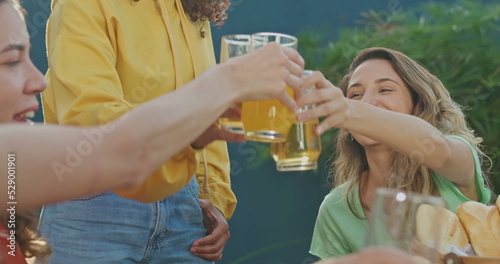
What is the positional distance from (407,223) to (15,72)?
853 mm

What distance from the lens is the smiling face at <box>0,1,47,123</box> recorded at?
4.79 ft

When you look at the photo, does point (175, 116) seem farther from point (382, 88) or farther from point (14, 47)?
point (382, 88)

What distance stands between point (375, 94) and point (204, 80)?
128cm

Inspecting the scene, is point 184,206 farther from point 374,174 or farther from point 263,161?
point 263,161

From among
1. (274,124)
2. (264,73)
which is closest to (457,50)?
(274,124)

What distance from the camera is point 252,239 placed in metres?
4.14

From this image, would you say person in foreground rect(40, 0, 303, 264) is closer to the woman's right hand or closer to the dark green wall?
the woman's right hand

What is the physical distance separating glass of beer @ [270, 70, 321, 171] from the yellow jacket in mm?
202

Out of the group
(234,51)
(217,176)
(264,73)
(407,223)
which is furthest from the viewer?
(217,176)

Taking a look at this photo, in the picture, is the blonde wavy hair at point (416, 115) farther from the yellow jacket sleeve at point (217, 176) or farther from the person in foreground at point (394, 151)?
the yellow jacket sleeve at point (217, 176)

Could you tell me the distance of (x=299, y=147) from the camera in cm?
170

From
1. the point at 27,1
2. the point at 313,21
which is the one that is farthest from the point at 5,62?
the point at 313,21

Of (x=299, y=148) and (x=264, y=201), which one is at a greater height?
(x=299, y=148)

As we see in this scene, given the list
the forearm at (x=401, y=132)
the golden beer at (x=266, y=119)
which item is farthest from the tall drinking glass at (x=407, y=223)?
the forearm at (x=401, y=132)
